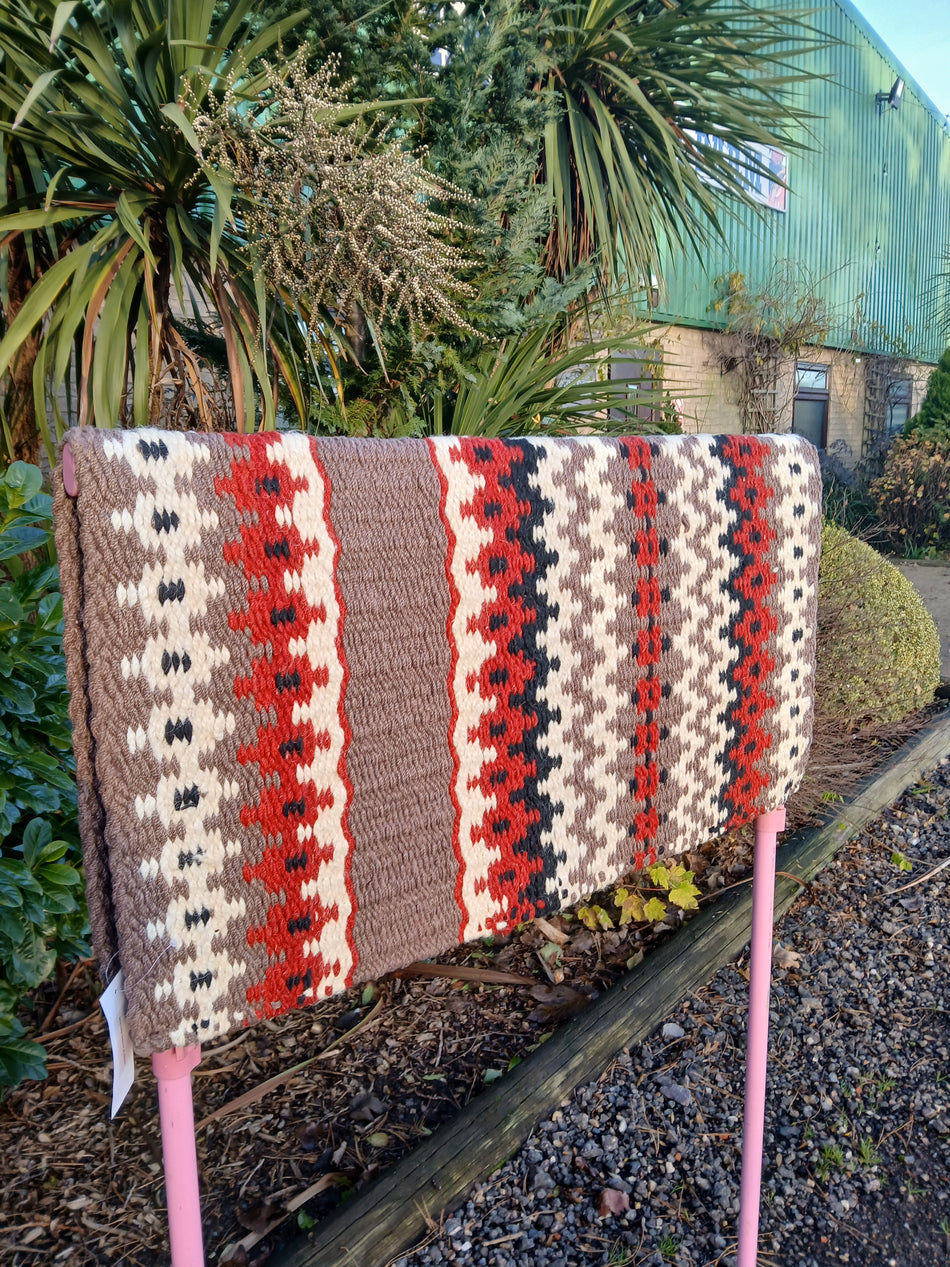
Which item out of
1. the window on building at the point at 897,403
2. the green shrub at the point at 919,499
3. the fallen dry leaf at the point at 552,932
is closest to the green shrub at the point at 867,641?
the fallen dry leaf at the point at 552,932

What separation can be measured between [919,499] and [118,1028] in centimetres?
925

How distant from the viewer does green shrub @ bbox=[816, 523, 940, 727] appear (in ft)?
10.3

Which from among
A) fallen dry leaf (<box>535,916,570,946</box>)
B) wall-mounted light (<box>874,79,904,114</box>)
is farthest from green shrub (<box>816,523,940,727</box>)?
wall-mounted light (<box>874,79,904,114</box>)

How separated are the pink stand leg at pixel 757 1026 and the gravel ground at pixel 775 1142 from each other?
0.34 m

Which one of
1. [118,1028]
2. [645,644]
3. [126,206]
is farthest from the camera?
[126,206]

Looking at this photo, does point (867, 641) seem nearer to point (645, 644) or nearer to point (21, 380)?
point (645, 644)

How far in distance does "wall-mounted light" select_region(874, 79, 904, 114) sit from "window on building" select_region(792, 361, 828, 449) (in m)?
3.72

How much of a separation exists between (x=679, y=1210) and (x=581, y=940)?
0.75 metres

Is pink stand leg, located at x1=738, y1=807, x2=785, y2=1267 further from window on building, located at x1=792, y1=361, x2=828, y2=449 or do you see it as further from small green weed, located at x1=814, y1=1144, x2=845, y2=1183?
window on building, located at x1=792, y1=361, x2=828, y2=449

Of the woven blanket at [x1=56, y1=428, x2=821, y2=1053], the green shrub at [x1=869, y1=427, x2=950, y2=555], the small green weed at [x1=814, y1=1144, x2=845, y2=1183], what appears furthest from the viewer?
the green shrub at [x1=869, y1=427, x2=950, y2=555]

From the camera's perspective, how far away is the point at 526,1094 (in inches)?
62.3

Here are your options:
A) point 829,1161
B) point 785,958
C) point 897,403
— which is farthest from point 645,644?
point 897,403

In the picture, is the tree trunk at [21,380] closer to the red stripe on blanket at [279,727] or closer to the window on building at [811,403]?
the red stripe on blanket at [279,727]

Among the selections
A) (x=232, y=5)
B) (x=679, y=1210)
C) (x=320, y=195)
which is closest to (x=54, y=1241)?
(x=679, y=1210)
